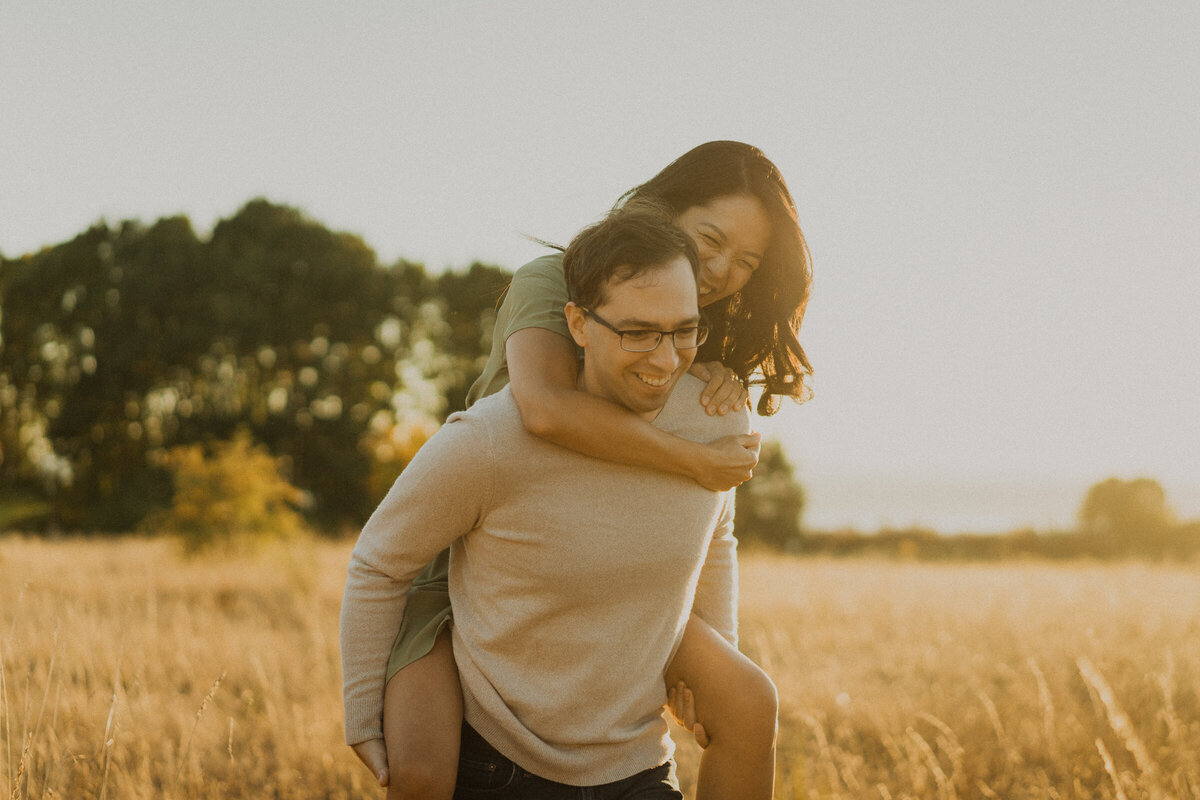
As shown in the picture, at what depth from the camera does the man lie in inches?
75.4

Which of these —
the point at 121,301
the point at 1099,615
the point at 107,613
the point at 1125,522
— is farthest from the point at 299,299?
the point at 1125,522

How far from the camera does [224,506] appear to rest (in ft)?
40.5

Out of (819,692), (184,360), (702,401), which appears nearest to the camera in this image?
(702,401)

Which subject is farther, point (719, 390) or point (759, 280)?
point (759, 280)

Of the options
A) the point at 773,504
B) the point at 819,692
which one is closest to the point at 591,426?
the point at 819,692

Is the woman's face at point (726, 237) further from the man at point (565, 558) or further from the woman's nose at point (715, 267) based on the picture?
the man at point (565, 558)

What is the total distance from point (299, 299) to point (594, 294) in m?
23.3

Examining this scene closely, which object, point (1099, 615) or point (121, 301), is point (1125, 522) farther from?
point (121, 301)

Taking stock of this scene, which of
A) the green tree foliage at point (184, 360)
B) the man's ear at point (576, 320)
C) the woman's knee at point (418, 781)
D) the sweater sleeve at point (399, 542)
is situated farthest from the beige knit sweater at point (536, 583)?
the green tree foliage at point (184, 360)

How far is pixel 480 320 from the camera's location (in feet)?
86.6

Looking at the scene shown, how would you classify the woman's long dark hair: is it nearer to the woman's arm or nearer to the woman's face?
the woman's face

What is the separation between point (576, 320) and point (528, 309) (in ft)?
0.96

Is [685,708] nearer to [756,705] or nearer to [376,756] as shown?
[756,705]

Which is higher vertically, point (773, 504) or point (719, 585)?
point (719, 585)
